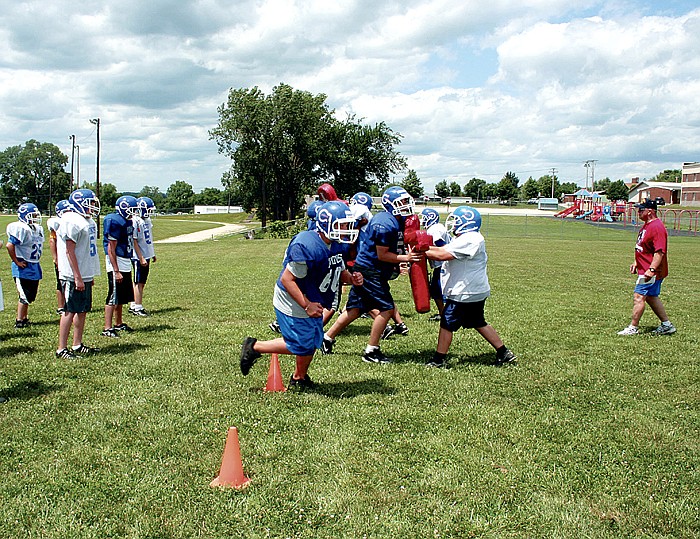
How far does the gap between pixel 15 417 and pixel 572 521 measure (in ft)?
15.5

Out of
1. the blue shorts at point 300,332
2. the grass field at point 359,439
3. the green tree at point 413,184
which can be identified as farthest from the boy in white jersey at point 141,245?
the green tree at point 413,184

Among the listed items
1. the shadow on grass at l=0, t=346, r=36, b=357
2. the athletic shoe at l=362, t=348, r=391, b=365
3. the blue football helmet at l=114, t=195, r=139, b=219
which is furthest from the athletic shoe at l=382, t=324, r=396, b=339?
the shadow on grass at l=0, t=346, r=36, b=357

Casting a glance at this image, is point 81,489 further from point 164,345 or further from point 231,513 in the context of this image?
point 164,345

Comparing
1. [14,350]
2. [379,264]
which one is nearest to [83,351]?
[14,350]

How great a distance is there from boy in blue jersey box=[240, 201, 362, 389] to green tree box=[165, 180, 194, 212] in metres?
151

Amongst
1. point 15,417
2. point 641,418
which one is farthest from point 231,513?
point 641,418

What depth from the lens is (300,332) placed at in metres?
5.55

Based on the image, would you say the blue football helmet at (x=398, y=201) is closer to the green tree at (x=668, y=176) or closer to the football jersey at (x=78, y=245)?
the football jersey at (x=78, y=245)

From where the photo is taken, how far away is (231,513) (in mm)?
3711

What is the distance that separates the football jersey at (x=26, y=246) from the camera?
933 cm

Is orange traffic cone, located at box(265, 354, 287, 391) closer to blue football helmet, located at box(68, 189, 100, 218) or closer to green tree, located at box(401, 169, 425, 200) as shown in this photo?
blue football helmet, located at box(68, 189, 100, 218)

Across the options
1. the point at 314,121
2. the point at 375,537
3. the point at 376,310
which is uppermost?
the point at 314,121

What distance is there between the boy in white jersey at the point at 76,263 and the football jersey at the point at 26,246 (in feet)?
8.88

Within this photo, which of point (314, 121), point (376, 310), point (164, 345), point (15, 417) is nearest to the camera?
point (15, 417)
